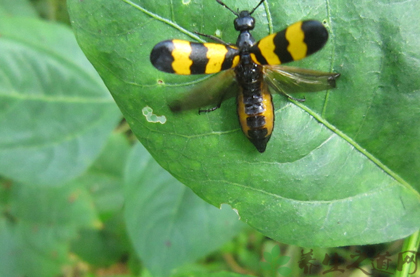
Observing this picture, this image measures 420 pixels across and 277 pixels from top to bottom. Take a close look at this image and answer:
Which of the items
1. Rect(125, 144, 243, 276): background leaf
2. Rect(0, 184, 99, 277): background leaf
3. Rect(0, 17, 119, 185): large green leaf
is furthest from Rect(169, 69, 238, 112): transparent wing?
Rect(0, 184, 99, 277): background leaf

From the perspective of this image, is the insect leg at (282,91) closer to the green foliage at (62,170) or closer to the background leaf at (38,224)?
the green foliage at (62,170)

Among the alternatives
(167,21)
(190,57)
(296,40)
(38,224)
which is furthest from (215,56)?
(38,224)

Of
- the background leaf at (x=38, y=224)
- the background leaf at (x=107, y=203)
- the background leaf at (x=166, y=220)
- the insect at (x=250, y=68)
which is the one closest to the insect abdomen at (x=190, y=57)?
the insect at (x=250, y=68)

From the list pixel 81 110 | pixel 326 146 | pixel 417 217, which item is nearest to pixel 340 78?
pixel 326 146

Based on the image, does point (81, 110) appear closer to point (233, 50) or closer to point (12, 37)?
point (12, 37)

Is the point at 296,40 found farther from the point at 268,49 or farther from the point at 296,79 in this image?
the point at 296,79

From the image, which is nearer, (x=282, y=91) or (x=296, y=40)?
(x=296, y=40)

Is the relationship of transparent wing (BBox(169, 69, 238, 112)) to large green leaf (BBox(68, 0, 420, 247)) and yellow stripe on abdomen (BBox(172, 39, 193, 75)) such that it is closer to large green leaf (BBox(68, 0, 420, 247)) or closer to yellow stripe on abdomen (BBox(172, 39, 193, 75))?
large green leaf (BBox(68, 0, 420, 247))
